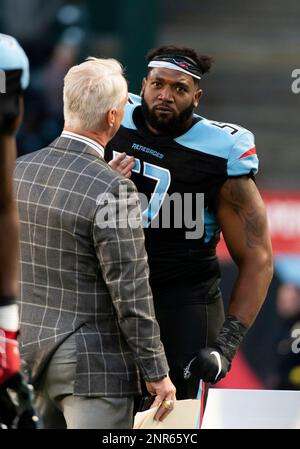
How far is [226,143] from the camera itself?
12.6ft

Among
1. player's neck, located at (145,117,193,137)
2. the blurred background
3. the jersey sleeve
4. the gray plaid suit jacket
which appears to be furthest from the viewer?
the blurred background

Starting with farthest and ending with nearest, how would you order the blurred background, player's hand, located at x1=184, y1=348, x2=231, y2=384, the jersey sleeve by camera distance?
the blurred background, the jersey sleeve, player's hand, located at x1=184, y1=348, x2=231, y2=384

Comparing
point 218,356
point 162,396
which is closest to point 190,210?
point 218,356

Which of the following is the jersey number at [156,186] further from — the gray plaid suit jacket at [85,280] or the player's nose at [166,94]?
the gray plaid suit jacket at [85,280]

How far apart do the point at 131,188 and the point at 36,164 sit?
0.33 meters

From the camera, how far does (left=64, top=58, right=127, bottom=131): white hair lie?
3449 mm

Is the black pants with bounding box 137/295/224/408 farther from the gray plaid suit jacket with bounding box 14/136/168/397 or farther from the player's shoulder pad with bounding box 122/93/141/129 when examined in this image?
the player's shoulder pad with bounding box 122/93/141/129

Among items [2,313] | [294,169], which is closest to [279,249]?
[294,169]

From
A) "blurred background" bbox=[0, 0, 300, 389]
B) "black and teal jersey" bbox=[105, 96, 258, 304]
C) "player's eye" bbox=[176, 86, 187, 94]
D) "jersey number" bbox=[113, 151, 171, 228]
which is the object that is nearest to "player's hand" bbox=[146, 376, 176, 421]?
"black and teal jersey" bbox=[105, 96, 258, 304]

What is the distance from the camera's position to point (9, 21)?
9.66 metres

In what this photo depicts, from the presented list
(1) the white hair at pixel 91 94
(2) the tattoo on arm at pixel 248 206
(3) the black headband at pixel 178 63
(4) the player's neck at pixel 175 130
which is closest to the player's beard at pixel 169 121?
(4) the player's neck at pixel 175 130

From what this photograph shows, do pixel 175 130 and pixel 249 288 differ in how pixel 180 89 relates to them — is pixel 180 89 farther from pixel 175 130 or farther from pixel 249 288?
pixel 249 288

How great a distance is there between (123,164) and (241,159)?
0.41 meters

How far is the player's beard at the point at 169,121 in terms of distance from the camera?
3.85m
